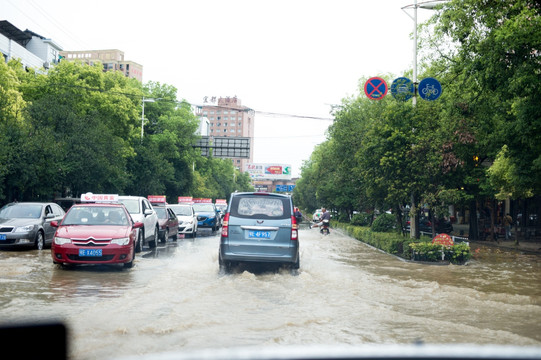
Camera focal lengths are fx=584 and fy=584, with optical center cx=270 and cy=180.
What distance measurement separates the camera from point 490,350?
4.33 feet

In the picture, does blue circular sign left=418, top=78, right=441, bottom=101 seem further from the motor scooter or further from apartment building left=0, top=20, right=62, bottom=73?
apartment building left=0, top=20, right=62, bottom=73

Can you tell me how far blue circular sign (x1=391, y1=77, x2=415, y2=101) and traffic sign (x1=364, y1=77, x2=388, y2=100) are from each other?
875mm

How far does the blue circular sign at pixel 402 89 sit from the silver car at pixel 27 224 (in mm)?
13216

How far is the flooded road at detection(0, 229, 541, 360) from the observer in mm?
6988

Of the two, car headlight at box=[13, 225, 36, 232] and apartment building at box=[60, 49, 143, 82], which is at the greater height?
apartment building at box=[60, 49, 143, 82]

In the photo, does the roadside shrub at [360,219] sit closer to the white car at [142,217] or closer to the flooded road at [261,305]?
the white car at [142,217]

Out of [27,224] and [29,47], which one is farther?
[29,47]

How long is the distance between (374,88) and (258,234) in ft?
39.7

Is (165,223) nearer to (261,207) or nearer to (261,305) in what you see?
(261,207)

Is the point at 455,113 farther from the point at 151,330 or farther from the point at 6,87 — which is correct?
the point at 6,87

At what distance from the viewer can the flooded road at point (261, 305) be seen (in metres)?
6.99

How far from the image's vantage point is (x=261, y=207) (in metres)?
13.5

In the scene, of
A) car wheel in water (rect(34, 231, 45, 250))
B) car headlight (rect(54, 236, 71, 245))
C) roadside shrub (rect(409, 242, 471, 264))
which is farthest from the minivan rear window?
car wheel in water (rect(34, 231, 45, 250))

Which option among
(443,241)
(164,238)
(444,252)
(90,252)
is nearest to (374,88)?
(443,241)
